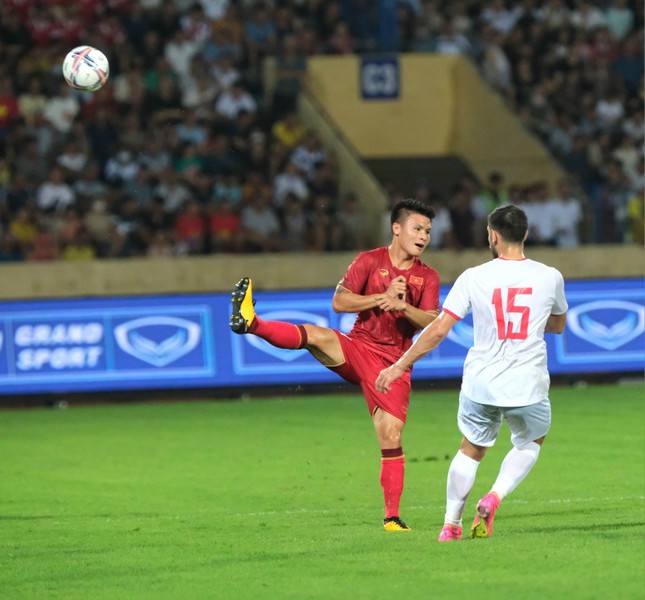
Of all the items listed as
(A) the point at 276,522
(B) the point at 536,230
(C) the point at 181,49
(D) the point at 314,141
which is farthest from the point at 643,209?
A: (A) the point at 276,522

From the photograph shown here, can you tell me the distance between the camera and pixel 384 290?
30.3 ft

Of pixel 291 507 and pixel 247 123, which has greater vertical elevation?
pixel 247 123

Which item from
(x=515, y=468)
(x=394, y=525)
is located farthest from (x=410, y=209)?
(x=394, y=525)

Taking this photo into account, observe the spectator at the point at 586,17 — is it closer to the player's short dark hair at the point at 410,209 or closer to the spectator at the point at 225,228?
the spectator at the point at 225,228

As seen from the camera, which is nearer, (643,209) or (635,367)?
(635,367)

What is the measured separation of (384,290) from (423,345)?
1.50m

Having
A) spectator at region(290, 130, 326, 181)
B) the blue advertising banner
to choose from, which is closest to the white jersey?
the blue advertising banner

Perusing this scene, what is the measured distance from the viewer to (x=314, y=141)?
22.7 m

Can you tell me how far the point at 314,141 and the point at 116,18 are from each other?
12.4ft

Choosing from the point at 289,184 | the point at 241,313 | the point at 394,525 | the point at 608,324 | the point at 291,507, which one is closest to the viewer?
the point at 394,525

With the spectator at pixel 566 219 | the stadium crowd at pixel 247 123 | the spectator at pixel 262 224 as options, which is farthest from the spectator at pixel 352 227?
the spectator at pixel 566 219

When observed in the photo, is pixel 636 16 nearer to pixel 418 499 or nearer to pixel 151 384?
pixel 151 384

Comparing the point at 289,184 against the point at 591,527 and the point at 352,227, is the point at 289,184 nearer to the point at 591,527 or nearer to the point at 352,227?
the point at 352,227

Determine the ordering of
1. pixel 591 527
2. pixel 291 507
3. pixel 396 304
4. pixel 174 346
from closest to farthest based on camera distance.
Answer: pixel 591 527, pixel 396 304, pixel 291 507, pixel 174 346
